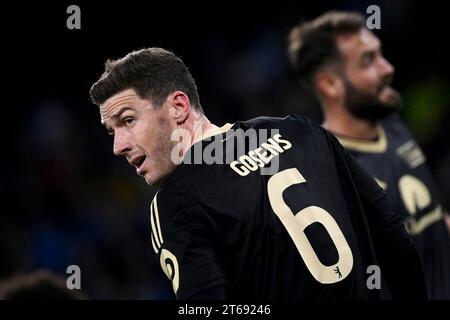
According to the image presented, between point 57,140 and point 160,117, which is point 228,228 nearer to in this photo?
point 160,117

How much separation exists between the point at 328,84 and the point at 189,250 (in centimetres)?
302

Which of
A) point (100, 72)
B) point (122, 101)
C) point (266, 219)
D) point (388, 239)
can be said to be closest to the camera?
point (266, 219)

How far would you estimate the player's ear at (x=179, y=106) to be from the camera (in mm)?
3041

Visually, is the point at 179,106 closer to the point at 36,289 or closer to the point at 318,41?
the point at 36,289

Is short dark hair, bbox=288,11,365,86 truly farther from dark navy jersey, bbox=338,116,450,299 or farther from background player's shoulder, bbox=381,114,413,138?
dark navy jersey, bbox=338,116,450,299

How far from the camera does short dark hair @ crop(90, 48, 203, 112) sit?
9.97ft

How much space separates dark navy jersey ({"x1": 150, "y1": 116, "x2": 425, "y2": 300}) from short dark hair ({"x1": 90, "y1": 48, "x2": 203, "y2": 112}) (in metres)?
0.27

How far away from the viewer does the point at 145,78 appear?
304cm

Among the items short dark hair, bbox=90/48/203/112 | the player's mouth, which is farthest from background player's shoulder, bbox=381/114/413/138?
the player's mouth

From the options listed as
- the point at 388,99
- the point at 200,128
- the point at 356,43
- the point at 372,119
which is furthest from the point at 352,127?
the point at 200,128

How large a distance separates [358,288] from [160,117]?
0.99 meters

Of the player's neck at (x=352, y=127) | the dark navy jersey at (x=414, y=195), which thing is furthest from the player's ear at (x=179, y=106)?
the player's neck at (x=352, y=127)

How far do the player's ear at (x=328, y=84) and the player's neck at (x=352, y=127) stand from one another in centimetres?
16

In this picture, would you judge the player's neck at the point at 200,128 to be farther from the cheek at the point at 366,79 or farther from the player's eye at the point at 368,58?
the player's eye at the point at 368,58
